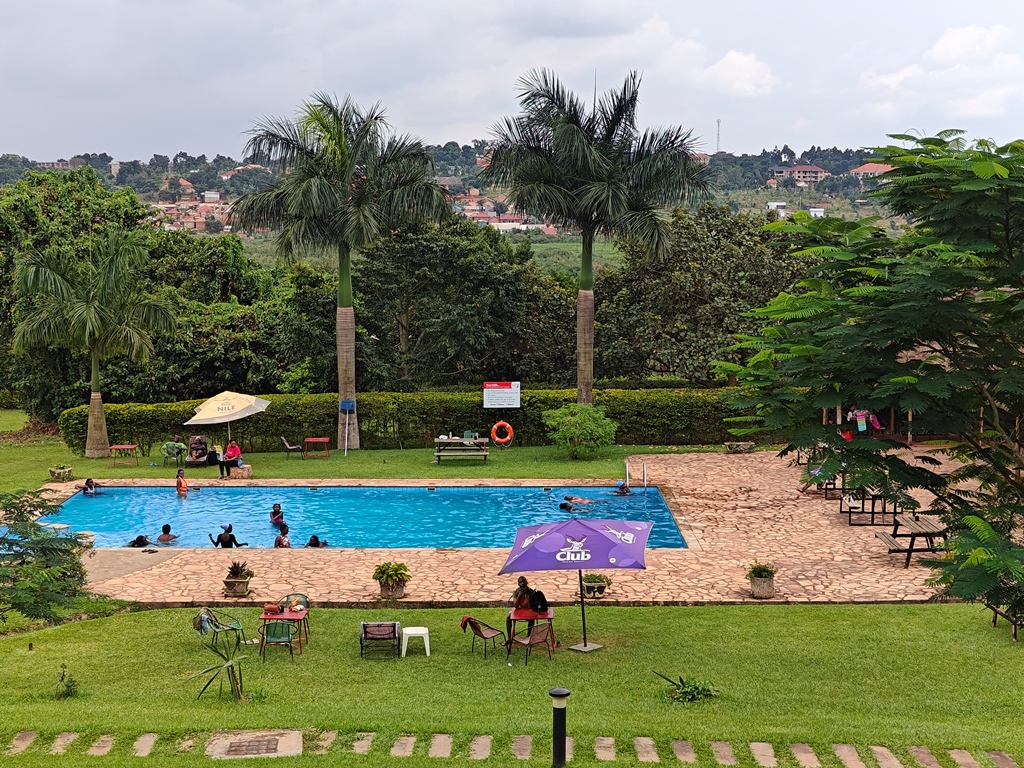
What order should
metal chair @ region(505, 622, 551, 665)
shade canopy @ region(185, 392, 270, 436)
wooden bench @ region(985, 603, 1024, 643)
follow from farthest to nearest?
shade canopy @ region(185, 392, 270, 436)
metal chair @ region(505, 622, 551, 665)
wooden bench @ region(985, 603, 1024, 643)

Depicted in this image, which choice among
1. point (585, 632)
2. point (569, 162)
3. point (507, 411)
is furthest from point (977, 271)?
point (507, 411)

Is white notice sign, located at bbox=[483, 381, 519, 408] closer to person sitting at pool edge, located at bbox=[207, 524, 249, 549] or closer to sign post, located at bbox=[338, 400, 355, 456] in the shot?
sign post, located at bbox=[338, 400, 355, 456]

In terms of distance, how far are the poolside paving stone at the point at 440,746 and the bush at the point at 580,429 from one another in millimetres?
19738

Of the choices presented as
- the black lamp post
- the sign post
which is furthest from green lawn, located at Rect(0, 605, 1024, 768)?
the sign post

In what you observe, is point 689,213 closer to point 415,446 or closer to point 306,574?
point 415,446

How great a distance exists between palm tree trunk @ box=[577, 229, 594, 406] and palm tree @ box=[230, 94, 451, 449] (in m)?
4.64

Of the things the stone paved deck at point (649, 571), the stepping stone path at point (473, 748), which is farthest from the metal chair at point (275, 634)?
the stepping stone path at point (473, 748)

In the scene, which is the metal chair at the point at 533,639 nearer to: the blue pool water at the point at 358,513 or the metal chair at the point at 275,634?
the metal chair at the point at 275,634

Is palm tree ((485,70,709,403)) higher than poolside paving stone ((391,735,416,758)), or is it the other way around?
palm tree ((485,70,709,403))

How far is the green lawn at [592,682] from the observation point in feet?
34.6

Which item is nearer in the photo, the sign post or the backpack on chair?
the backpack on chair

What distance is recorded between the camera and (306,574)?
18844 millimetres

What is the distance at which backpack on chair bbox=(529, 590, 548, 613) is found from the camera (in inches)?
564

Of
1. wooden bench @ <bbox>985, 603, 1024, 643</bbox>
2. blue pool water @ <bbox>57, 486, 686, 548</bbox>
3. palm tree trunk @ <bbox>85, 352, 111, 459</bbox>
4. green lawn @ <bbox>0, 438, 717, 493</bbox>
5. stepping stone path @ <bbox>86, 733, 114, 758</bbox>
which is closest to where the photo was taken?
stepping stone path @ <bbox>86, 733, 114, 758</bbox>
